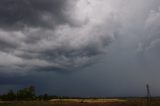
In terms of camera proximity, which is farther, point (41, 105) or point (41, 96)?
point (41, 96)

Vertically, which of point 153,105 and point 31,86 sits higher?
point 31,86

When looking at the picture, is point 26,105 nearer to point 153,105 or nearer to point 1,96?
point 153,105

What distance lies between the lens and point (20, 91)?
383 feet

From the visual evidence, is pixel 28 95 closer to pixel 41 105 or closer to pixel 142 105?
pixel 41 105

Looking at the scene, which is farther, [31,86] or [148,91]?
[31,86]

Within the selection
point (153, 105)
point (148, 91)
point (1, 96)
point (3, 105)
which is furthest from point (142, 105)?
point (1, 96)

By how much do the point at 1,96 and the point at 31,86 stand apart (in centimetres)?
1348

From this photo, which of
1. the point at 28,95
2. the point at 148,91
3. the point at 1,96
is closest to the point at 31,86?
the point at 28,95

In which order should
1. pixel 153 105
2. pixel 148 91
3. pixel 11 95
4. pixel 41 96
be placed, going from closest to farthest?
pixel 148 91, pixel 153 105, pixel 11 95, pixel 41 96

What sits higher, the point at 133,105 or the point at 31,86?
the point at 31,86

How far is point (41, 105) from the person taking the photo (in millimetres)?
63531

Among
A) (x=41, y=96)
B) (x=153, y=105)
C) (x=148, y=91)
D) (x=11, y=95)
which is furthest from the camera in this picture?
(x=41, y=96)

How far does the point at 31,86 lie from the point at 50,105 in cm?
5814

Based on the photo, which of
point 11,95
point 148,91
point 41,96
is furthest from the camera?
point 41,96
